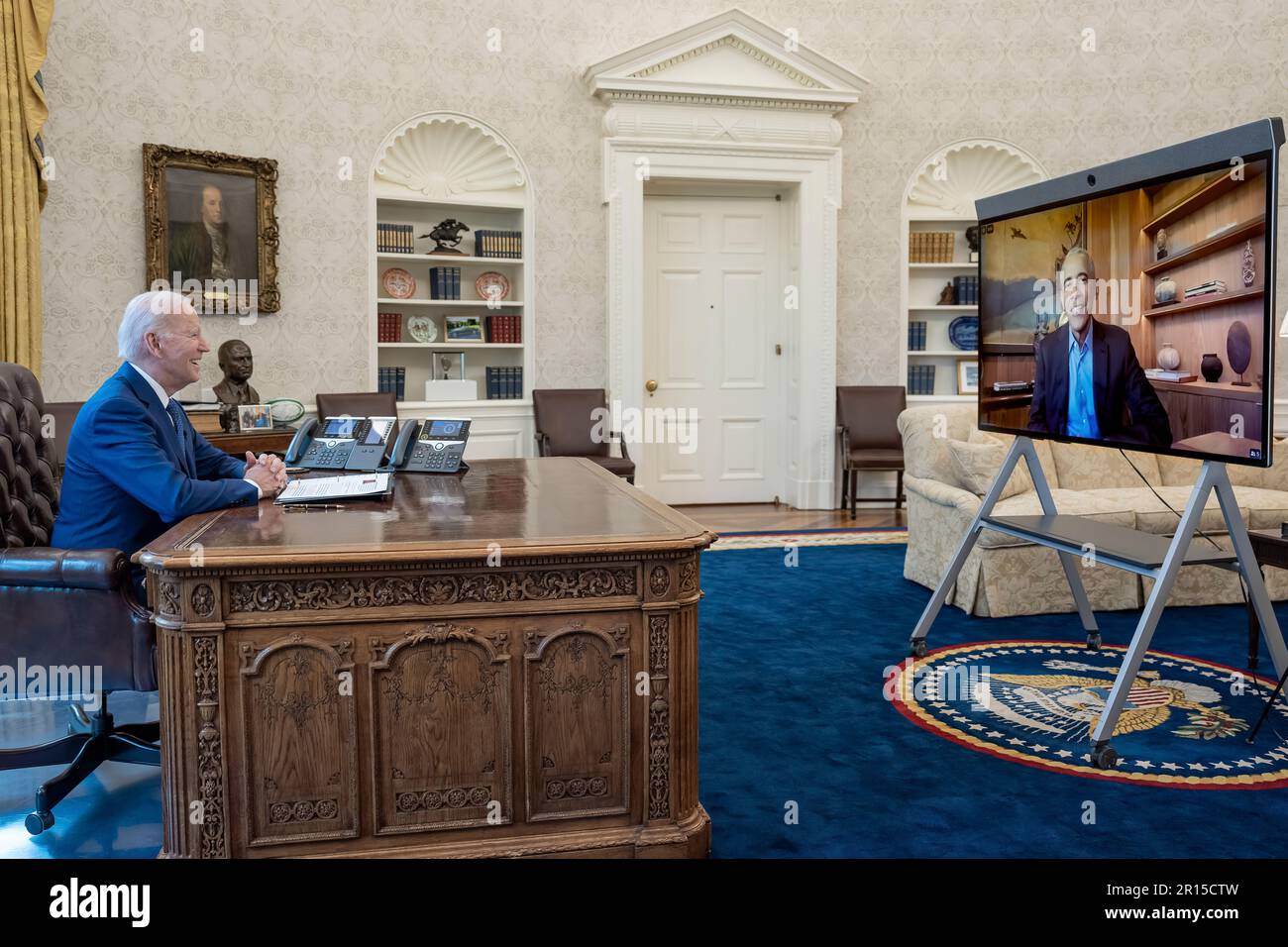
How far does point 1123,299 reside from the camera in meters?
3.32

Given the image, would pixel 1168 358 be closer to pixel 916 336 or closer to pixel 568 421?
pixel 568 421

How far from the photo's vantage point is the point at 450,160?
7.43m

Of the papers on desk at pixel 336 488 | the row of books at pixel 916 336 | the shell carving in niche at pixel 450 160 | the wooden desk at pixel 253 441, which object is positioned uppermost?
the shell carving in niche at pixel 450 160

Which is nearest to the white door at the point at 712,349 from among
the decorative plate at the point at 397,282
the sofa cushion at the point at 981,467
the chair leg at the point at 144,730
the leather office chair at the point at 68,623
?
the decorative plate at the point at 397,282

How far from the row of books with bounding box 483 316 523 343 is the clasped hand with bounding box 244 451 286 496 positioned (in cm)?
470

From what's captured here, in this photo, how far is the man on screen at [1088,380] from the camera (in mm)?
3229

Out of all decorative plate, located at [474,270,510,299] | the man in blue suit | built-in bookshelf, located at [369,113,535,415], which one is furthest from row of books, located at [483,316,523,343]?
the man in blue suit

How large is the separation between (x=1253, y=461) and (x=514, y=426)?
5.42 meters

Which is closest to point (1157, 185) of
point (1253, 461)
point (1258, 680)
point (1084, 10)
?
point (1253, 461)

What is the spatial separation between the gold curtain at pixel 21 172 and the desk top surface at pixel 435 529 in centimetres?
404

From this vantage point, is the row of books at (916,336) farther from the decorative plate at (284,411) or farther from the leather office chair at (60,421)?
the leather office chair at (60,421)

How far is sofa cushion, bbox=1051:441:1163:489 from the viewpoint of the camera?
537 centimetres
